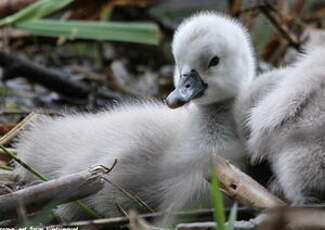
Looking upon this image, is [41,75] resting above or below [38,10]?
below

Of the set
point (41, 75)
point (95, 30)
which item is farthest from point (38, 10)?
point (41, 75)

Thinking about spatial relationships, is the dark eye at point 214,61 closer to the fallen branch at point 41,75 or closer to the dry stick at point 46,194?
the dry stick at point 46,194

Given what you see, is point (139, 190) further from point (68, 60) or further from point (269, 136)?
point (68, 60)

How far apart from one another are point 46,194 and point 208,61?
736mm

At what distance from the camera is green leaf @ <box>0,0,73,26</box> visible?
353 centimetres

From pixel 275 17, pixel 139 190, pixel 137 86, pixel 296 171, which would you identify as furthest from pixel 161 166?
pixel 137 86

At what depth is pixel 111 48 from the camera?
5625 millimetres

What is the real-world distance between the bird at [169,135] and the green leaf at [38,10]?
841 mm

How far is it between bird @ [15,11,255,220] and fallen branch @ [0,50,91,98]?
4.62ft

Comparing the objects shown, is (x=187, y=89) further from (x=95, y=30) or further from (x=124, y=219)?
(x=95, y=30)

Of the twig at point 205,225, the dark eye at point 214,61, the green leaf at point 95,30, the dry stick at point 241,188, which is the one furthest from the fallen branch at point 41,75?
the twig at point 205,225

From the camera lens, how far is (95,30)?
3830mm

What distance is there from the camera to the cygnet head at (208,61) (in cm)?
251

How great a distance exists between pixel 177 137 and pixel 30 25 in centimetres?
154
